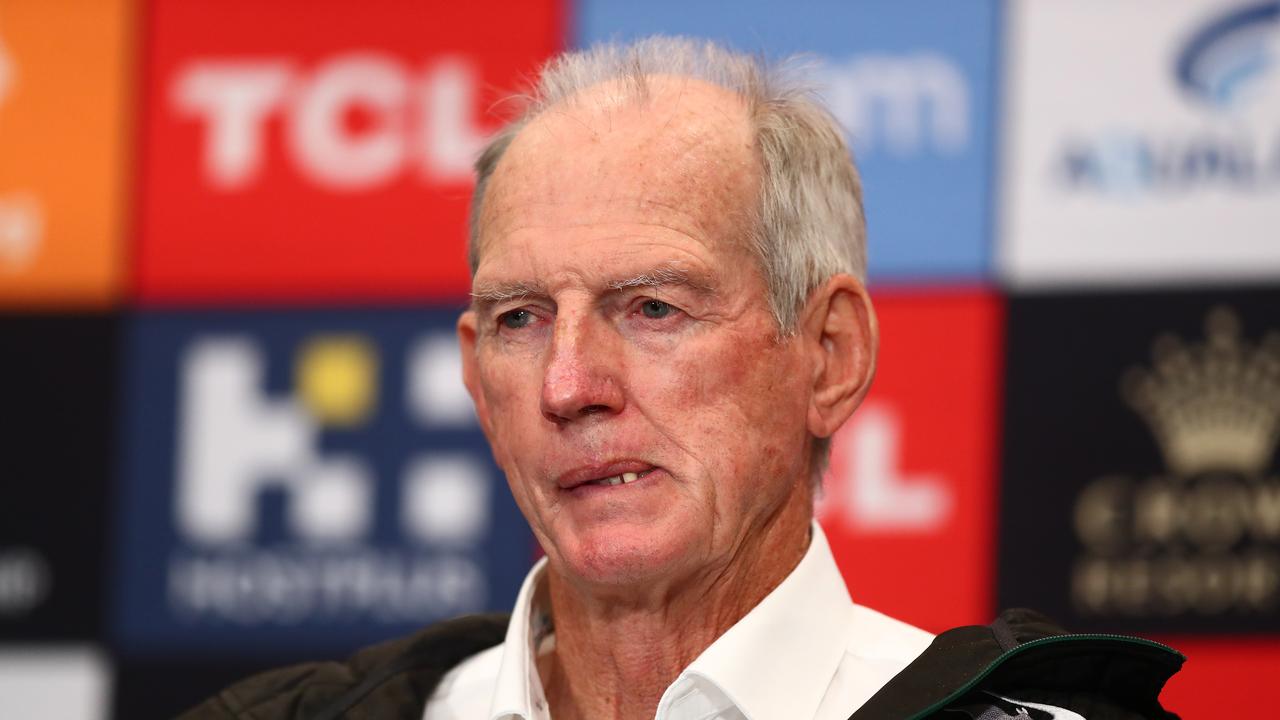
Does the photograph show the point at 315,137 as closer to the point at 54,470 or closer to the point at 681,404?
the point at 54,470

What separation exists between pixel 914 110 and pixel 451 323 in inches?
31.6

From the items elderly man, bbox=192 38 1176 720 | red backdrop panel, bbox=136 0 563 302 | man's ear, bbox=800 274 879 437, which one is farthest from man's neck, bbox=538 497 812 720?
red backdrop panel, bbox=136 0 563 302

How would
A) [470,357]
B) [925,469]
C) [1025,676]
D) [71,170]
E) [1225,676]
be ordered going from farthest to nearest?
[71,170]
[925,469]
[1225,676]
[470,357]
[1025,676]

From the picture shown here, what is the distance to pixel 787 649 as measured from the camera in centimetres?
140

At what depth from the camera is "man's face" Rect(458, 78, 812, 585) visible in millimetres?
1353

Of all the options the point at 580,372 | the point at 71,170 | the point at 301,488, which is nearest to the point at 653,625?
the point at 580,372

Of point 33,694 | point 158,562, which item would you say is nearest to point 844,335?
point 158,562

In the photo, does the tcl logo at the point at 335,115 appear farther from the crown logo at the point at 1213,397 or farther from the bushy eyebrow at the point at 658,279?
the bushy eyebrow at the point at 658,279

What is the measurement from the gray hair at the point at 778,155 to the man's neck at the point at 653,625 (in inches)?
5.3

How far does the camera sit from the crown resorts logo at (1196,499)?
230 cm

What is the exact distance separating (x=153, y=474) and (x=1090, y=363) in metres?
1.49

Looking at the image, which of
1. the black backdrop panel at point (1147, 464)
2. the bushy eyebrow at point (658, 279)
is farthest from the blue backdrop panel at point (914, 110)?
the bushy eyebrow at point (658, 279)

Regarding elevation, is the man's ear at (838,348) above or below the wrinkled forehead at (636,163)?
below

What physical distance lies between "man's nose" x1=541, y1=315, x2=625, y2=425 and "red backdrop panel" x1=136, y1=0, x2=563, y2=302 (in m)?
1.25
